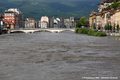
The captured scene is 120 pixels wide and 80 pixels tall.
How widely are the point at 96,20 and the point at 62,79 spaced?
12838 centimetres

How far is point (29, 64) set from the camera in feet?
92.0

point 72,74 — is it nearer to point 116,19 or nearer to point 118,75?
point 118,75

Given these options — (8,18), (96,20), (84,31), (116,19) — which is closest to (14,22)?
(8,18)

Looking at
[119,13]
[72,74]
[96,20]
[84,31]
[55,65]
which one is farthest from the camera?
[96,20]

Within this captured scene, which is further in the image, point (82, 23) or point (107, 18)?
point (82, 23)

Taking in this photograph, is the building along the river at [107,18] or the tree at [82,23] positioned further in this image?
the tree at [82,23]

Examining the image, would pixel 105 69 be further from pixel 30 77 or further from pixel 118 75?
pixel 30 77

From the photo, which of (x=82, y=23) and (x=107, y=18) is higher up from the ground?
(x=107, y=18)

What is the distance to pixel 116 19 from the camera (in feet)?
365

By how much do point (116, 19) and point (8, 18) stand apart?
3186 inches

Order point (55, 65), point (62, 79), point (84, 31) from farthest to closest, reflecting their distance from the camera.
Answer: point (84, 31) → point (55, 65) → point (62, 79)

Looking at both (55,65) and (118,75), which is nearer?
(118,75)

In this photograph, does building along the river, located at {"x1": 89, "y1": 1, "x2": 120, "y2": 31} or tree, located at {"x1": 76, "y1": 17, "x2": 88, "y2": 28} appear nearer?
building along the river, located at {"x1": 89, "y1": 1, "x2": 120, "y2": 31}

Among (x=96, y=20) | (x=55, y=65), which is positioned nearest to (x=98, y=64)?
(x=55, y=65)
